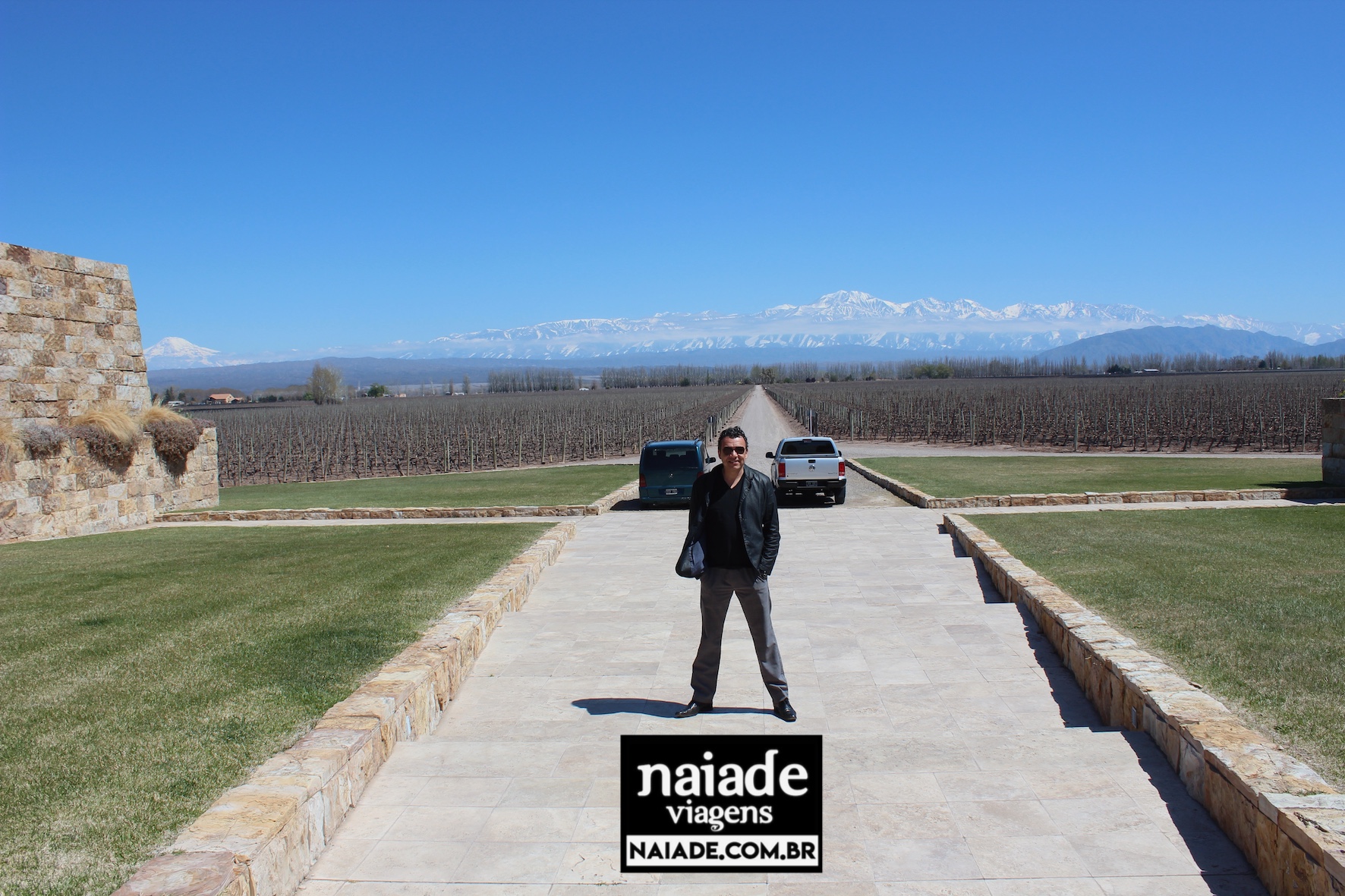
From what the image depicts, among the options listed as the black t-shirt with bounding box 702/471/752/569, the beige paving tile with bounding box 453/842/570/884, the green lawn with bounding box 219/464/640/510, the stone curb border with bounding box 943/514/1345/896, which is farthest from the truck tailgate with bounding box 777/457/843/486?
the beige paving tile with bounding box 453/842/570/884

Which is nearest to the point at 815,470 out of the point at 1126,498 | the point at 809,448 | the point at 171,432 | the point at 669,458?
the point at 809,448

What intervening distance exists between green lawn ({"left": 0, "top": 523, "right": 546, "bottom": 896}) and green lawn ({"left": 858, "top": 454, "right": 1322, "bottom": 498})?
11005 millimetres

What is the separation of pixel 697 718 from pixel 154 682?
3751mm

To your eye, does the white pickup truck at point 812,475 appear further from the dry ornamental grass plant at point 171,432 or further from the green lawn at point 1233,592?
the dry ornamental grass plant at point 171,432

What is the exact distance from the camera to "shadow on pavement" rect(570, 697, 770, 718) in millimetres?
6270

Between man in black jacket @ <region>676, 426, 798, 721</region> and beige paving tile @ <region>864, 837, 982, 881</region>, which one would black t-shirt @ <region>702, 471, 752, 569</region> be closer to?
man in black jacket @ <region>676, 426, 798, 721</region>

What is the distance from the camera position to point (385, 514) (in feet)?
60.1

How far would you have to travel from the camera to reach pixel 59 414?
17062 mm

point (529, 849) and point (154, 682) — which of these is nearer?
point (529, 849)

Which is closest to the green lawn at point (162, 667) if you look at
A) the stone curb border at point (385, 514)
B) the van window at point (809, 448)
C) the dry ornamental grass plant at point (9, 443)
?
the dry ornamental grass plant at point (9, 443)

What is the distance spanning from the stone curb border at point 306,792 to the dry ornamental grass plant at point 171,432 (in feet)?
47.3

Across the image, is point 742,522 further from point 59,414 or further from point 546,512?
point 59,414

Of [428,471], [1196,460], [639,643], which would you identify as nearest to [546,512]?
[639,643]

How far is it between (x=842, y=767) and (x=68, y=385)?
17059mm
